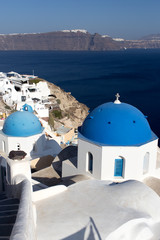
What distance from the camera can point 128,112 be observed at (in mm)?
11594

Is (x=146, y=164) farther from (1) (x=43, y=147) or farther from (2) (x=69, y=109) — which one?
(2) (x=69, y=109)

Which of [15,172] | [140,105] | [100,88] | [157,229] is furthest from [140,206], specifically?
[100,88]

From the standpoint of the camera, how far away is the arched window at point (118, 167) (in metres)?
11.5

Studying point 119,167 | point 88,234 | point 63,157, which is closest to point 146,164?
point 119,167

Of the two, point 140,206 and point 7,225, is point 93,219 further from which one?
point 7,225

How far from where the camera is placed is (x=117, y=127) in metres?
11.2

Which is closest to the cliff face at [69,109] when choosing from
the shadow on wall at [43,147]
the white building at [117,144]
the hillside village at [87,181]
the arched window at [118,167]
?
the hillside village at [87,181]

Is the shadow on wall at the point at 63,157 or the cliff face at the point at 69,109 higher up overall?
the shadow on wall at the point at 63,157

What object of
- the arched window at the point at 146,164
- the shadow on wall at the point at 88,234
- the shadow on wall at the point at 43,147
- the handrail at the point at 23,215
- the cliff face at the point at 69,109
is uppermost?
the handrail at the point at 23,215

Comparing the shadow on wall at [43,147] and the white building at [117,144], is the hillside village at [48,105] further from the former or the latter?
the white building at [117,144]

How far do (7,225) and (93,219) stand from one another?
2.39m

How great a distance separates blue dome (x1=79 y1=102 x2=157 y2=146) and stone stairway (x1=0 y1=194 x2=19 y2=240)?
566cm

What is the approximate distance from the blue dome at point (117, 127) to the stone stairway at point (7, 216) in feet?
18.6

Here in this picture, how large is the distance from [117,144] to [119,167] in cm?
116
